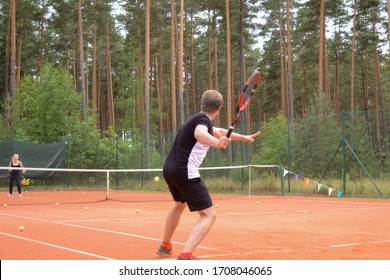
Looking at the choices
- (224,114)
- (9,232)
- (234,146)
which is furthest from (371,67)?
(9,232)

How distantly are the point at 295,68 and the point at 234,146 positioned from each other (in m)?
29.3

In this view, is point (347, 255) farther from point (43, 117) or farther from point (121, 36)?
point (121, 36)

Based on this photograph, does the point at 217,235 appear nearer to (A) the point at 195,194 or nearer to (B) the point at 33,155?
(A) the point at 195,194

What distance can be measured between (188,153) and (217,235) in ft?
9.30

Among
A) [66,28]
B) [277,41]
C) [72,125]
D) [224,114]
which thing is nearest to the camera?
[72,125]

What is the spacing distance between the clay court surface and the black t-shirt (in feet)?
3.17

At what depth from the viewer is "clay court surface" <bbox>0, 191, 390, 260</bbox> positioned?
240 inches

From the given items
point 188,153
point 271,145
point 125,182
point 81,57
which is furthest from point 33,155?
point 188,153

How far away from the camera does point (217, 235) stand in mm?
7992

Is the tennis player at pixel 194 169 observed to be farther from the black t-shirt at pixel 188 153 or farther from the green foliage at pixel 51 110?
the green foliage at pixel 51 110

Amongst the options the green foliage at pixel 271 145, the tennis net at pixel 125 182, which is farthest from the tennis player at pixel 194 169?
the green foliage at pixel 271 145

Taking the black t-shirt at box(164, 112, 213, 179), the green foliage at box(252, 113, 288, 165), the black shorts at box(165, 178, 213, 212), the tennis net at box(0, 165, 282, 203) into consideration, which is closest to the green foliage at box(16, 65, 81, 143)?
the tennis net at box(0, 165, 282, 203)

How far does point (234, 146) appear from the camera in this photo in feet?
85.4

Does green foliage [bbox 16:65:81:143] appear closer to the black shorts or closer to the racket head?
the racket head
